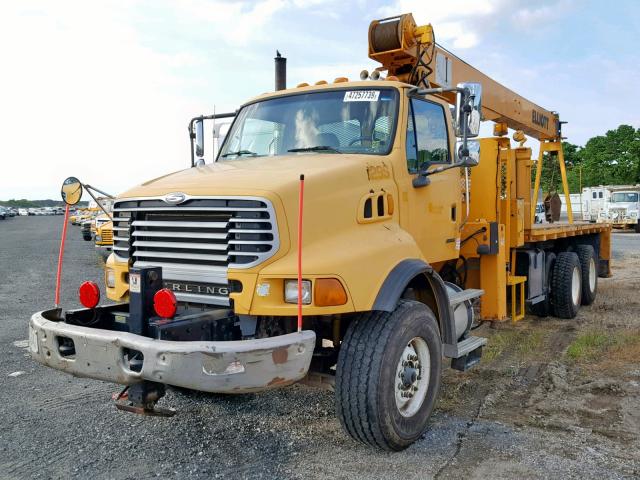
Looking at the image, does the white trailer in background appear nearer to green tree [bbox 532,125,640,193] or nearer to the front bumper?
green tree [bbox 532,125,640,193]

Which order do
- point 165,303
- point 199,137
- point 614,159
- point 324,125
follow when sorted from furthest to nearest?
point 614,159 < point 199,137 < point 324,125 < point 165,303

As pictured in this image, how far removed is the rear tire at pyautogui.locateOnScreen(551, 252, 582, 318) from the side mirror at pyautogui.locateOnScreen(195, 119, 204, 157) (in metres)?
5.63

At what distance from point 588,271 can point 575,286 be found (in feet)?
2.64

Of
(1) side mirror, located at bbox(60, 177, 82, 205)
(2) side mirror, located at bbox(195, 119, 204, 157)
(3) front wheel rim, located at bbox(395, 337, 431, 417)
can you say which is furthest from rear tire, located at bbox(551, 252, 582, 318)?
(1) side mirror, located at bbox(60, 177, 82, 205)

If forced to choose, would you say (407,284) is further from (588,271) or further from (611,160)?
(611,160)

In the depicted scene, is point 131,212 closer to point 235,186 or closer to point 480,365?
point 235,186

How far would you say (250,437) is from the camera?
177 inches

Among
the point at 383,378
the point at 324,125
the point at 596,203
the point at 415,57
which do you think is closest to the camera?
the point at 383,378

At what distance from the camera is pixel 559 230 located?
888cm

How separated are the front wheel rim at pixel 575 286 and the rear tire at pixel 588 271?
1.34ft

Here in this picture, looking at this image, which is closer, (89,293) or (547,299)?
(89,293)

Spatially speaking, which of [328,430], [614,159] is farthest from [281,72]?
[614,159]

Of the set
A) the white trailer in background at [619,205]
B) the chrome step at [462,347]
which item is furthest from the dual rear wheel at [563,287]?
the white trailer in background at [619,205]

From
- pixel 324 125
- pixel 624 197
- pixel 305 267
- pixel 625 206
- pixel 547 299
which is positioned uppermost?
pixel 624 197
